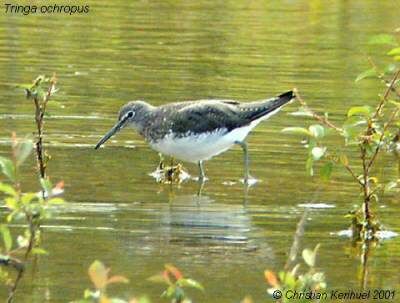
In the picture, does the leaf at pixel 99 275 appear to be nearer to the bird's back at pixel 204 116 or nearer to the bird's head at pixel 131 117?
the bird's back at pixel 204 116

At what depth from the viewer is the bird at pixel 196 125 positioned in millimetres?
12289

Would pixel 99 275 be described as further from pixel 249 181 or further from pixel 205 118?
pixel 205 118

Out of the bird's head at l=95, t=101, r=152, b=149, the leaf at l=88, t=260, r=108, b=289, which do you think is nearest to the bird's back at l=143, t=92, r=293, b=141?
the bird's head at l=95, t=101, r=152, b=149

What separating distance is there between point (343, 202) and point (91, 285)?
129 inches

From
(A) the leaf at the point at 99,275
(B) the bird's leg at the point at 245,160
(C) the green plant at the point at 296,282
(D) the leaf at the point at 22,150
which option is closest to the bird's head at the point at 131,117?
(B) the bird's leg at the point at 245,160

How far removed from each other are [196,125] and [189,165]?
1.21 m

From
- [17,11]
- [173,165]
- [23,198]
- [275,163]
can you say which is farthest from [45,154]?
[17,11]

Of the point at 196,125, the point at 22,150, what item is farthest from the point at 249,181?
the point at 22,150

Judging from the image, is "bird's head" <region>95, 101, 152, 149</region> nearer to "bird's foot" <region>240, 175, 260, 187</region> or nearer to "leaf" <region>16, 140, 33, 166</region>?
"bird's foot" <region>240, 175, 260, 187</region>

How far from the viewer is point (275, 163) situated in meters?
12.8

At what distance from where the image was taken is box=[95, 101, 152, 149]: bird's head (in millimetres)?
12805

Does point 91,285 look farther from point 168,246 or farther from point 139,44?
point 139,44

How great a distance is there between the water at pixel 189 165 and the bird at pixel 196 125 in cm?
28

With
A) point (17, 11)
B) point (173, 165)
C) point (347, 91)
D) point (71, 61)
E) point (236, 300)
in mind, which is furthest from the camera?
point (17, 11)
